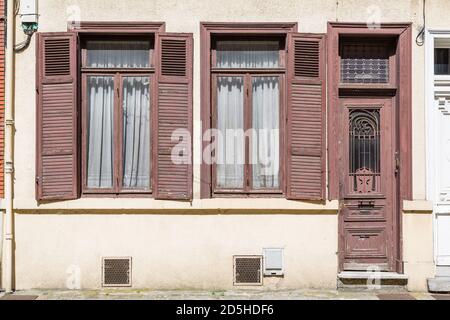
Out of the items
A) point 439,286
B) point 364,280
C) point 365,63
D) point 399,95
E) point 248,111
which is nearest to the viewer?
point 439,286

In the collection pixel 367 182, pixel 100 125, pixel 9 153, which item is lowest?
pixel 367 182

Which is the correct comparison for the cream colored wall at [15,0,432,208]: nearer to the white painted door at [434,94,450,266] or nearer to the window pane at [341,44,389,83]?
the white painted door at [434,94,450,266]

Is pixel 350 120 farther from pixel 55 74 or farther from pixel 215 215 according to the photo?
pixel 55 74

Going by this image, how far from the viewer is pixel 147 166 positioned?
29.1ft

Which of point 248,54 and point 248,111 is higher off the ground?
point 248,54

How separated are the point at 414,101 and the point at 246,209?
2683 millimetres

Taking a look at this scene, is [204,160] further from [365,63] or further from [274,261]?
[365,63]

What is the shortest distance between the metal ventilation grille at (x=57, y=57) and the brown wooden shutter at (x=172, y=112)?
122cm

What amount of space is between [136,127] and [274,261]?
2613mm

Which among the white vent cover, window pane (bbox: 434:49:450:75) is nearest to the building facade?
the white vent cover

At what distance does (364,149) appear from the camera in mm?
8977

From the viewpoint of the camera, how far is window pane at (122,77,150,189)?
888 cm

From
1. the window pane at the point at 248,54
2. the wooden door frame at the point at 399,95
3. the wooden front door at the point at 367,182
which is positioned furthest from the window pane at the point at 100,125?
the wooden front door at the point at 367,182

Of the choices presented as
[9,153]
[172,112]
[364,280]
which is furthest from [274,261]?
[9,153]
